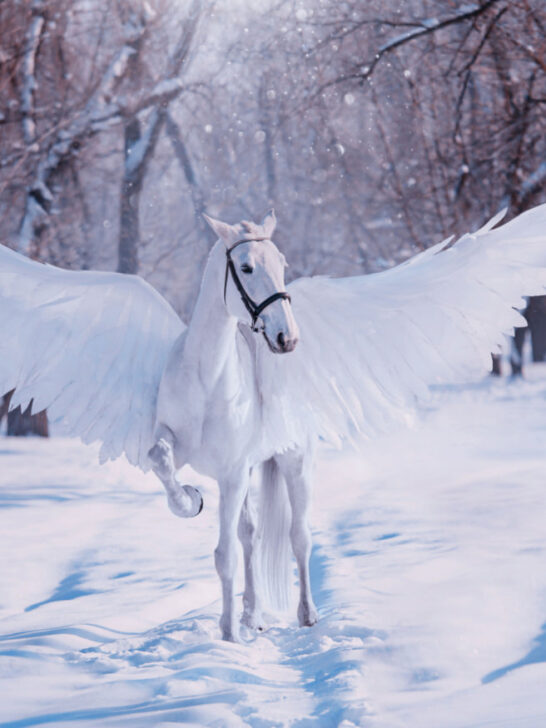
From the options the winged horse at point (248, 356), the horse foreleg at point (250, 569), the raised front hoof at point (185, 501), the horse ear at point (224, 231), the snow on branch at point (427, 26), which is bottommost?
the horse foreleg at point (250, 569)

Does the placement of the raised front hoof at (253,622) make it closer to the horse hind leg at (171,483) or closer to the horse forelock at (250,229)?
the horse hind leg at (171,483)

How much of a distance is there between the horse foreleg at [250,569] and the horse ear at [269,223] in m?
1.93

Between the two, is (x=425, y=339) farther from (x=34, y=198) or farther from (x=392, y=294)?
(x=34, y=198)

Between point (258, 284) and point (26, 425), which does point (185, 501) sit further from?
point (26, 425)

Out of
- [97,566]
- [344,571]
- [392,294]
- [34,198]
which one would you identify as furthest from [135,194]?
[392,294]

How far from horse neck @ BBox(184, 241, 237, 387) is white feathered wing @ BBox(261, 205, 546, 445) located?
1.24 ft

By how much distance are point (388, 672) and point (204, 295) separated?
1.83m

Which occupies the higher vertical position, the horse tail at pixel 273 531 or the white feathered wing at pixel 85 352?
the white feathered wing at pixel 85 352

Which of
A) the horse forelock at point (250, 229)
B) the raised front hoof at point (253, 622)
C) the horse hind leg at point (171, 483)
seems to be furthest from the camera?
the raised front hoof at point (253, 622)

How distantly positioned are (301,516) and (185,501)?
1.33 metres

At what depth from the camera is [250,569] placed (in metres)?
4.94

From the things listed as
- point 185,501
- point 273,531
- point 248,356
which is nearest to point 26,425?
point 273,531

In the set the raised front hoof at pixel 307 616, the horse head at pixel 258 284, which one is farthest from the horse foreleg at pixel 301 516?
the horse head at pixel 258 284

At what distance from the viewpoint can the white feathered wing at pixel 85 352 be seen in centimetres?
426
